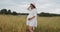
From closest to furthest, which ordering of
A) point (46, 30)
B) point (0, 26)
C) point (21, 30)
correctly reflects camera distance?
point (21, 30) → point (0, 26) → point (46, 30)

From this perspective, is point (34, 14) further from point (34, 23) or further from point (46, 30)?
point (46, 30)

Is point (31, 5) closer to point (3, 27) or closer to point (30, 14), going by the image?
point (30, 14)

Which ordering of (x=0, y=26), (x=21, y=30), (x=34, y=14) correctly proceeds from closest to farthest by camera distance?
1. (x=34, y=14)
2. (x=21, y=30)
3. (x=0, y=26)

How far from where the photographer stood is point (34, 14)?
5523mm

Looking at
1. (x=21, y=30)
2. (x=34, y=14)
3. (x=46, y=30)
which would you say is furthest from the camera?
(x=46, y=30)

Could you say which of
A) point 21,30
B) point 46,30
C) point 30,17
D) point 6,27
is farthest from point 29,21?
point 46,30

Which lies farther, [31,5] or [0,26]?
[0,26]

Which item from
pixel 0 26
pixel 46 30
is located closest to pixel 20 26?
pixel 0 26

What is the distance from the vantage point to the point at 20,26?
23.2 ft

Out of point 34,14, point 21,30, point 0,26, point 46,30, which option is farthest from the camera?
point 46,30

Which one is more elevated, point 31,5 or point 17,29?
point 31,5

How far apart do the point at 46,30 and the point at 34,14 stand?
7.97 feet

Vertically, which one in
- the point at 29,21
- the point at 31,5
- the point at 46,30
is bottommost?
the point at 46,30

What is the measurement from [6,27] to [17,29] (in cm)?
48
